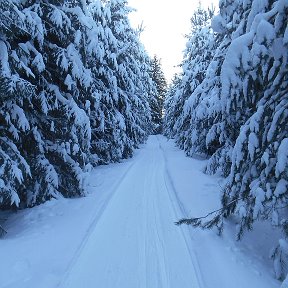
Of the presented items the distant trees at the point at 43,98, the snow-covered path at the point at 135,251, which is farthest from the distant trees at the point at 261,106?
the distant trees at the point at 43,98

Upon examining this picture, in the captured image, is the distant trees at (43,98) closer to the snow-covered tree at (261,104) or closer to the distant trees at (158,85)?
the snow-covered tree at (261,104)

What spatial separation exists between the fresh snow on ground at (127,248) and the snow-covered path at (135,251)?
0.01 metres

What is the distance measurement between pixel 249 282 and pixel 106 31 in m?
14.4

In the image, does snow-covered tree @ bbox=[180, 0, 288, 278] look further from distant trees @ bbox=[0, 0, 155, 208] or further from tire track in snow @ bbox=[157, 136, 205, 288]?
distant trees @ bbox=[0, 0, 155, 208]

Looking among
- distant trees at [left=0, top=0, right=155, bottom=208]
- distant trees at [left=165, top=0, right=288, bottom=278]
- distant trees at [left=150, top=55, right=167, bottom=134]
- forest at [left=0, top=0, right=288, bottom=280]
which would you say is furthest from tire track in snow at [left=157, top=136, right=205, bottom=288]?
distant trees at [left=150, top=55, right=167, bottom=134]

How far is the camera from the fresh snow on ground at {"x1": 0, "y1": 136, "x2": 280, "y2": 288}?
5105mm

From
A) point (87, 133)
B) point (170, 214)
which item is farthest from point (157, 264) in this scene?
point (87, 133)

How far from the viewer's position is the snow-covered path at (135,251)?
5.09 metres

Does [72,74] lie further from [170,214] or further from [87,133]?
[170,214]

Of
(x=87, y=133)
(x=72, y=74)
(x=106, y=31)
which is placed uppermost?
(x=106, y=31)

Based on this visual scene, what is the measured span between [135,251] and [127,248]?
0.20 meters

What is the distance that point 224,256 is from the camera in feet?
19.2

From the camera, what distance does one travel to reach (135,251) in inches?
241

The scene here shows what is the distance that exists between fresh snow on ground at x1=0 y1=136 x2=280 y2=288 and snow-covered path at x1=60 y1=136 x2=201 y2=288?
0.01 metres
